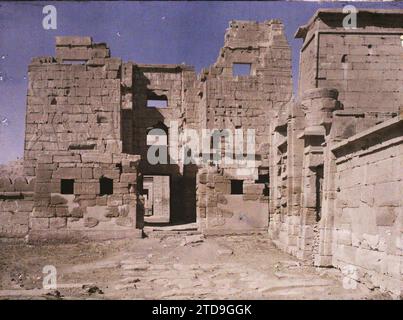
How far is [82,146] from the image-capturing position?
744 inches

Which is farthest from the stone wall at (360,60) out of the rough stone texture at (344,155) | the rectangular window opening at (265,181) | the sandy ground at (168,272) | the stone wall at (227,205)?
the sandy ground at (168,272)

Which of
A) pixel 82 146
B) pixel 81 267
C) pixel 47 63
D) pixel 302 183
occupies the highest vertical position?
pixel 47 63

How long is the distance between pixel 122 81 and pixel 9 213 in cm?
844

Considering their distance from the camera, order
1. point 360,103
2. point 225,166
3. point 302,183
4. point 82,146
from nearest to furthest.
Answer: point 302,183, point 360,103, point 225,166, point 82,146

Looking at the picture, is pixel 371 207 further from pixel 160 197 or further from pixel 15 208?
pixel 160 197

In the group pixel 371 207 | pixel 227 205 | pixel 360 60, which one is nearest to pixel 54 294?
pixel 371 207

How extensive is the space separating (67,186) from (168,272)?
235 inches

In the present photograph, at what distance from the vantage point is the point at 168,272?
391 inches

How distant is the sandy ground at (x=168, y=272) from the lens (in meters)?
7.66

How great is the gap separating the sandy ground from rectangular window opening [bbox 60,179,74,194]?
1811 mm

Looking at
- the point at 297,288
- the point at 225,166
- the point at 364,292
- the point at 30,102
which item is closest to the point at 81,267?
the point at 297,288

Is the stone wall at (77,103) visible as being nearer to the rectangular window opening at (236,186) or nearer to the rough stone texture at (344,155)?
the rectangular window opening at (236,186)
